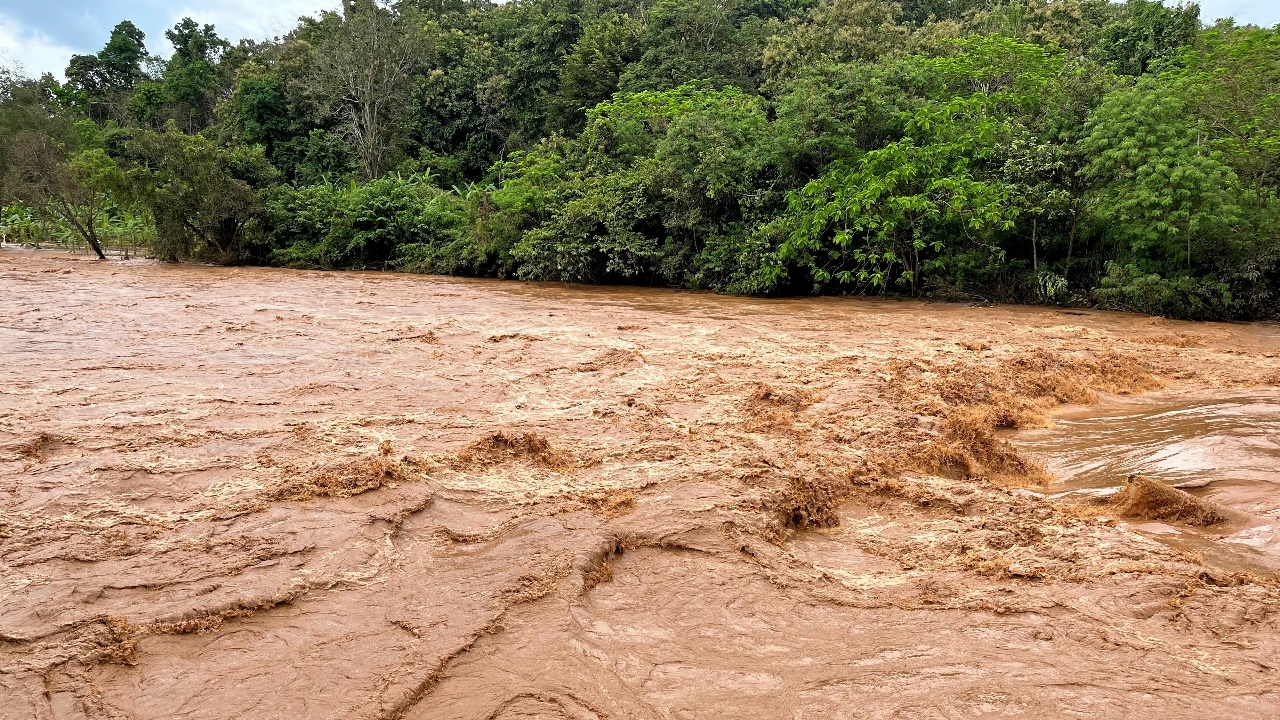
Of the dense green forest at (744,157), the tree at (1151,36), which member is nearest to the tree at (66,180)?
the dense green forest at (744,157)

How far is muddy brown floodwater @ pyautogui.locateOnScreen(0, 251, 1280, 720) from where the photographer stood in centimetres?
266

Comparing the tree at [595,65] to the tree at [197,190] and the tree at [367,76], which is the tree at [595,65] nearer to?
the tree at [367,76]

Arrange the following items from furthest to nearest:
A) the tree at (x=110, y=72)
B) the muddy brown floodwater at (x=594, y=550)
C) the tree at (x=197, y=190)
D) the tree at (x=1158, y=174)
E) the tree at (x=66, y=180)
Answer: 1. the tree at (x=110, y=72)
2. the tree at (x=197, y=190)
3. the tree at (x=66, y=180)
4. the tree at (x=1158, y=174)
5. the muddy brown floodwater at (x=594, y=550)

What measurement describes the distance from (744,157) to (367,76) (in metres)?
20.7

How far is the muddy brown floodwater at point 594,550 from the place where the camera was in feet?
8.74

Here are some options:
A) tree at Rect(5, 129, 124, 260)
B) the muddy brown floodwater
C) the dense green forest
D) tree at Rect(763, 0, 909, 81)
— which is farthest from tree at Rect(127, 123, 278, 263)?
tree at Rect(763, 0, 909, 81)

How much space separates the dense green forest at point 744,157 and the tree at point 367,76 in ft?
0.36

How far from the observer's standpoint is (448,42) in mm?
35938

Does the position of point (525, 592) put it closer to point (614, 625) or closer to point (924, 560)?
point (614, 625)

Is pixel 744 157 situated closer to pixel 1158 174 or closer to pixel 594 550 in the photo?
pixel 1158 174

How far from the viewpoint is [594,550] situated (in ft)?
12.0

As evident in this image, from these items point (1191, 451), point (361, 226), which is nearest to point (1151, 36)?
point (1191, 451)

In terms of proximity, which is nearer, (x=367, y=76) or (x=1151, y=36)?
(x=1151, y=36)

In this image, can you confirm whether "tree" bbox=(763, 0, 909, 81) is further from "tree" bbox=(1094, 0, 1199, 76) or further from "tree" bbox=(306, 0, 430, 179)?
"tree" bbox=(306, 0, 430, 179)
